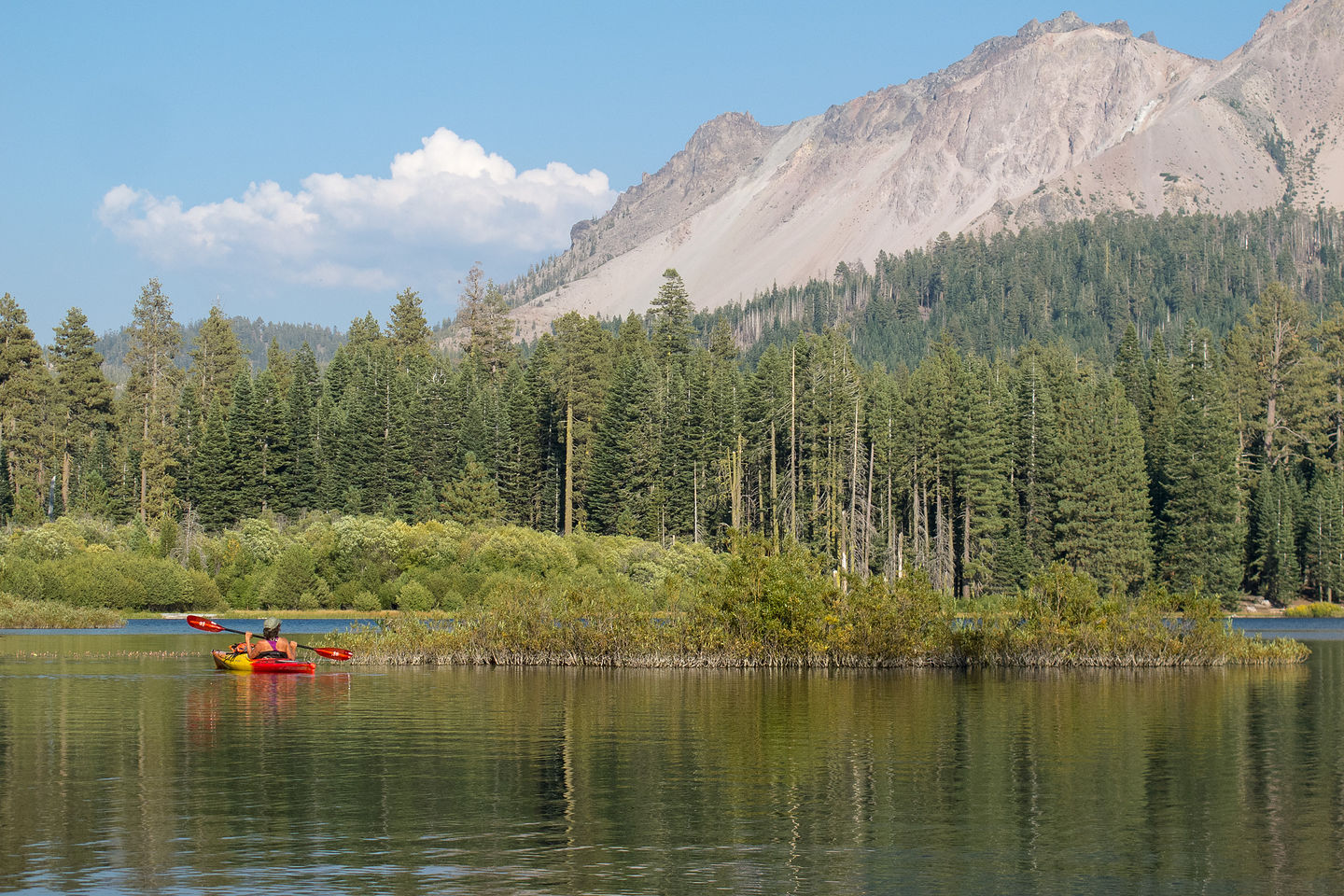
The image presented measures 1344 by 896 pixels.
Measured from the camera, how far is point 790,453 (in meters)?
104

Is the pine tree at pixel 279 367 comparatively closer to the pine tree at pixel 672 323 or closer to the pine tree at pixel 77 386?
the pine tree at pixel 77 386

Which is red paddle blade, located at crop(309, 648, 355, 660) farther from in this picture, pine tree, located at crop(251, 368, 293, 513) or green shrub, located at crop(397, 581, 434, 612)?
pine tree, located at crop(251, 368, 293, 513)

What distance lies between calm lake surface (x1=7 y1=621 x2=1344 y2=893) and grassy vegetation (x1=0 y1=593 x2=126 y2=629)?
3003 cm

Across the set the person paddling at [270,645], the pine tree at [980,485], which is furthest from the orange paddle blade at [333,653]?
the pine tree at [980,485]

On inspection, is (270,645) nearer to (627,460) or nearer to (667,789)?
(667,789)

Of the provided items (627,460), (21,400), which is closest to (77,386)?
(21,400)

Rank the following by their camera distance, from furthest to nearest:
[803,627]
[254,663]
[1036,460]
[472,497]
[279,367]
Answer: [279,367]
[472,497]
[1036,460]
[254,663]
[803,627]

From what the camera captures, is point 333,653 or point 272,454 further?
point 272,454

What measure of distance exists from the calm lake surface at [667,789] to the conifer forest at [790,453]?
54.8 meters

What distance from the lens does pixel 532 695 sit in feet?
124

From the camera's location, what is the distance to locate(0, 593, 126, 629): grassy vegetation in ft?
220

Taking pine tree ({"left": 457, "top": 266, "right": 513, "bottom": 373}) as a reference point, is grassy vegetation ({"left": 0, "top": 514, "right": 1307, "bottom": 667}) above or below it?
below

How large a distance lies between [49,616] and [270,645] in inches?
1128

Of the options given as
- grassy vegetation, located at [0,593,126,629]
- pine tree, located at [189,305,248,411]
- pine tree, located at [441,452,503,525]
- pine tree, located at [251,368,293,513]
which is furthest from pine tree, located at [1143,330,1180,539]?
pine tree, located at [189,305,248,411]
